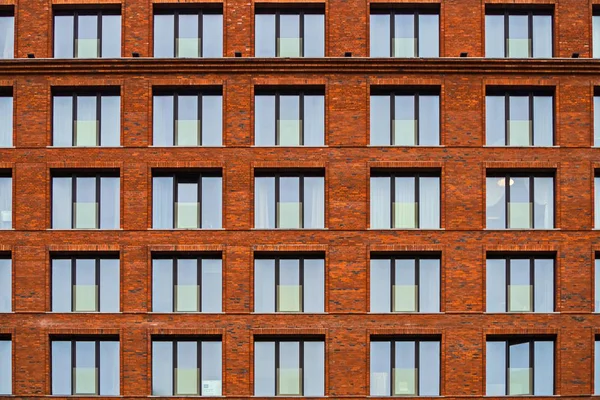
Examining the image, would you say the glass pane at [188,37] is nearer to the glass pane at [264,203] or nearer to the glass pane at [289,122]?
the glass pane at [289,122]

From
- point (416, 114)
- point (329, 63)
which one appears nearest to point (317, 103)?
point (329, 63)

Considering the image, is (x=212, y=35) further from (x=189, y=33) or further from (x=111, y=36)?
(x=111, y=36)

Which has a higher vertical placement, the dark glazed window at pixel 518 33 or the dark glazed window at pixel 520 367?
the dark glazed window at pixel 518 33

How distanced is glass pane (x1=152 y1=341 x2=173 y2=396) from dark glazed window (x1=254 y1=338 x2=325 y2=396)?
3.23 metres

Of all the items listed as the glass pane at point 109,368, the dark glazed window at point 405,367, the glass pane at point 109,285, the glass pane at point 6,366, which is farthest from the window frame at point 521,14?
the glass pane at point 6,366

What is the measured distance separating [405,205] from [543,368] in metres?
8.08

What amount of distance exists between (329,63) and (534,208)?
975cm

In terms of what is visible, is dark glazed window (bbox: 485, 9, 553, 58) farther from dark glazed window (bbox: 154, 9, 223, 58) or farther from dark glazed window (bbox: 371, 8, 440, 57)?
dark glazed window (bbox: 154, 9, 223, 58)

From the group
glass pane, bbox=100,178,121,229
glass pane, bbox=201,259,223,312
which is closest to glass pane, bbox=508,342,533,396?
glass pane, bbox=201,259,223,312

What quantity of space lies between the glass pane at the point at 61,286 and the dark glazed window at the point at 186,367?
376 cm

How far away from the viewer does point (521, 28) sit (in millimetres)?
37219

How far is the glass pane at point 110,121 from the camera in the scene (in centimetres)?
3666

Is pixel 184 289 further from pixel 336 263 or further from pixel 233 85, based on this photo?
pixel 233 85

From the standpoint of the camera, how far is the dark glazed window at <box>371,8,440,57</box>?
37062 millimetres
